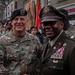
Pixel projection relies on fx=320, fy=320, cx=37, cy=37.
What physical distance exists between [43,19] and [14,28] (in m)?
1.64

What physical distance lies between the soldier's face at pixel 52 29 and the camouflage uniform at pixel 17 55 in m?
1.59

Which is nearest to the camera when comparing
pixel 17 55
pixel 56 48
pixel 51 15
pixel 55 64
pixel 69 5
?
pixel 55 64

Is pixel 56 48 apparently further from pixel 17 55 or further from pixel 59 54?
pixel 17 55

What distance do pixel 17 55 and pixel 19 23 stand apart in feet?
1.65

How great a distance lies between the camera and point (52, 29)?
136 inches

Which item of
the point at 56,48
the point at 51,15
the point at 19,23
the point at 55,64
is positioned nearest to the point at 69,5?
the point at 19,23

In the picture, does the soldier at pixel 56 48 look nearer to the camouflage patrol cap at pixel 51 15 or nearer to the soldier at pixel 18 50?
the camouflage patrol cap at pixel 51 15

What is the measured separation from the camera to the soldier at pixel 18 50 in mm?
4965

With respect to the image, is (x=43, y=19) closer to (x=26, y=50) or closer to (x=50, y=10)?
(x=50, y=10)

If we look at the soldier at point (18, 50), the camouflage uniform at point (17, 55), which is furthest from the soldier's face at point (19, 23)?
the camouflage uniform at point (17, 55)

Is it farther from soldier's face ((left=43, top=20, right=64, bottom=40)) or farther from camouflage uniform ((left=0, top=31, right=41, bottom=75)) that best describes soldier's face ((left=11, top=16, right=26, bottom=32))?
soldier's face ((left=43, top=20, right=64, bottom=40))

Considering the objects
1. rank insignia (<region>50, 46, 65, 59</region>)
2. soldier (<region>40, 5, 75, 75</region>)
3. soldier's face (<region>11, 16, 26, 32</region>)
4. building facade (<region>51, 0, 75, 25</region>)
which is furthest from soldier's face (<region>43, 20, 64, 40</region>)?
building facade (<region>51, 0, 75, 25</region>)

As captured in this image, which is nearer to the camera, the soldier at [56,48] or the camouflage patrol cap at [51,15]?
the soldier at [56,48]

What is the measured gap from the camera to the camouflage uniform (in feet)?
16.3
